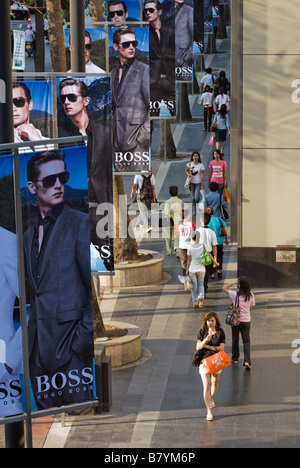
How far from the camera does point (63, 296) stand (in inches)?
311

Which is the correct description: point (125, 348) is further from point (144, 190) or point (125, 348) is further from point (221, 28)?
point (221, 28)

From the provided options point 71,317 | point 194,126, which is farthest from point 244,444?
point 194,126

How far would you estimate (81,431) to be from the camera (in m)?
12.2

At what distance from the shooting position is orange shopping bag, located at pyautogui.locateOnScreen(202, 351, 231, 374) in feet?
41.9

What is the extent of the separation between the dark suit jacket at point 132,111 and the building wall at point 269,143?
3.07 meters

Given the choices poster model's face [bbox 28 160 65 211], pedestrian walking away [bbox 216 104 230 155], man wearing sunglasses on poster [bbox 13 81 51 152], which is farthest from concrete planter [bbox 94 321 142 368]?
pedestrian walking away [bbox 216 104 230 155]

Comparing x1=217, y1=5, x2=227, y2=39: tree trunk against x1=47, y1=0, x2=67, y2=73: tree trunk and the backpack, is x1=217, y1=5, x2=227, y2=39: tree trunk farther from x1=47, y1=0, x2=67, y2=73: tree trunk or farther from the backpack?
x1=47, y1=0, x2=67, y2=73: tree trunk

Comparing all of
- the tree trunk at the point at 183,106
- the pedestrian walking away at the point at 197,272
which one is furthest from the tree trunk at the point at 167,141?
the pedestrian walking away at the point at 197,272

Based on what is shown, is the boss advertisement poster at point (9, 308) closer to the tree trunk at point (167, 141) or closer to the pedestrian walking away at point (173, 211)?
the pedestrian walking away at point (173, 211)

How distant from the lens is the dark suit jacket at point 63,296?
780 centimetres

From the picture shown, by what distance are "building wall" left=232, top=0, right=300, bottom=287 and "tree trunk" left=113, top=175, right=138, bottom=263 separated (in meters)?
2.11

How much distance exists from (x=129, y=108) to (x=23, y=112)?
11.2 feet

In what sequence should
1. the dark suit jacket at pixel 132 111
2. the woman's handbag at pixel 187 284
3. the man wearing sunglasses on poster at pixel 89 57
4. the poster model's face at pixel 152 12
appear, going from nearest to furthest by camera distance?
the dark suit jacket at pixel 132 111
the man wearing sunglasses on poster at pixel 89 57
the woman's handbag at pixel 187 284
the poster model's face at pixel 152 12

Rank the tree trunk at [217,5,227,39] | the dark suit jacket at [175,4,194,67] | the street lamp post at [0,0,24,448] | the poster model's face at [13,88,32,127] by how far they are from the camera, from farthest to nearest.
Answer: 1. the tree trunk at [217,5,227,39]
2. the dark suit jacket at [175,4,194,67]
3. the poster model's face at [13,88,32,127]
4. the street lamp post at [0,0,24,448]
